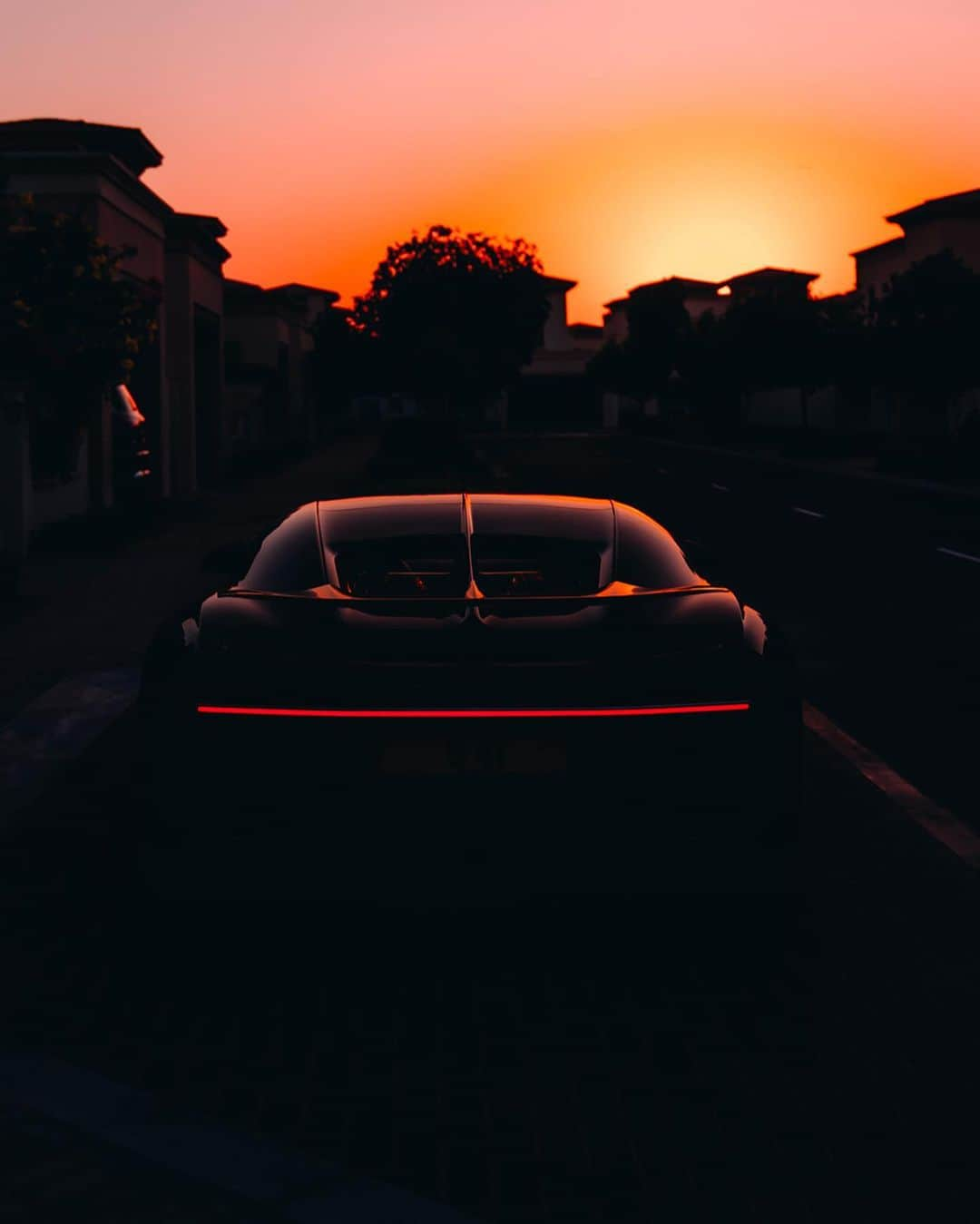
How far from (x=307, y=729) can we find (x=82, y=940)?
1377 millimetres

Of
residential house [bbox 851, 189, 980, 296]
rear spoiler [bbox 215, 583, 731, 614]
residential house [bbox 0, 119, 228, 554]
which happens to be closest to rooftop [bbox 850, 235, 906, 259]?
residential house [bbox 851, 189, 980, 296]

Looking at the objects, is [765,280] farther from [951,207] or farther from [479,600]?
[479,600]

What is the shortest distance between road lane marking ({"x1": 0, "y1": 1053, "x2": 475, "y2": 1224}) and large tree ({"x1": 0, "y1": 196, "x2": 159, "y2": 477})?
12537 mm

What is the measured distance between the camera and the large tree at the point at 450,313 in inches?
2260

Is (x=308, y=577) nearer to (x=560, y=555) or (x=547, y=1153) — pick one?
(x=560, y=555)

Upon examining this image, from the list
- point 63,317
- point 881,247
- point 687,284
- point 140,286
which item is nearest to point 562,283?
point 687,284

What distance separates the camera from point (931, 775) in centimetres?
832

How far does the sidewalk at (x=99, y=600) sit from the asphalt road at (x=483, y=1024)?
78.1 inches

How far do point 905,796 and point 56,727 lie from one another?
452cm

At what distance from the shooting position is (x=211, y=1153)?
13.0 feet

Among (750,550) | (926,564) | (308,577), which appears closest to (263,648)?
(308,577)

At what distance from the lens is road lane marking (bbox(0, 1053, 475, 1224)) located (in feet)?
12.0

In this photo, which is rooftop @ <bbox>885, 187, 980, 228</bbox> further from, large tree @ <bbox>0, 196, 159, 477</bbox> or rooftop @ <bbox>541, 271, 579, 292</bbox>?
rooftop @ <bbox>541, 271, 579, 292</bbox>

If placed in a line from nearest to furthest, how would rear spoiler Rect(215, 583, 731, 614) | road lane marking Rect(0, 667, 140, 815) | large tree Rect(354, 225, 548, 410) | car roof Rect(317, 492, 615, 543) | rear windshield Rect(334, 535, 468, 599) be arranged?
rear spoiler Rect(215, 583, 731, 614) → rear windshield Rect(334, 535, 468, 599) → car roof Rect(317, 492, 615, 543) → road lane marking Rect(0, 667, 140, 815) → large tree Rect(354, 225, 548, 410)
